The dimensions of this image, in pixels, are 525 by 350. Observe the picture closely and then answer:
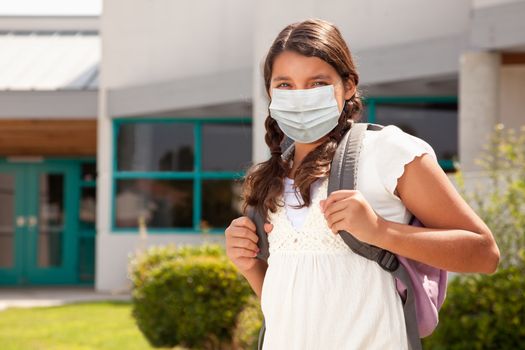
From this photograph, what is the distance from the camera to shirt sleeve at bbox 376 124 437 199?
8.23ft

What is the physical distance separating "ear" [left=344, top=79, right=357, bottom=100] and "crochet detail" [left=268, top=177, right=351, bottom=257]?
25 centimetres

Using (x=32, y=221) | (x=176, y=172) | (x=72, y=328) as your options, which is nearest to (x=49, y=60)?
(x=32, y=221)

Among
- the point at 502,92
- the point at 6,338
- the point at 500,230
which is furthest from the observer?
the point at 502,92

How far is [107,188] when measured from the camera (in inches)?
707

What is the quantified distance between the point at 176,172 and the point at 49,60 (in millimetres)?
4096

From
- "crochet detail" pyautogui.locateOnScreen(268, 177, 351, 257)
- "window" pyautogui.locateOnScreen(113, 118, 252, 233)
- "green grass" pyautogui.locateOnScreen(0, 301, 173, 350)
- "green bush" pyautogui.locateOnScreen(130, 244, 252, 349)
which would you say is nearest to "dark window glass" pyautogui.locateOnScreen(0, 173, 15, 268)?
"window" pyautogui.locateOnScreen(113, 118, 252, 233)

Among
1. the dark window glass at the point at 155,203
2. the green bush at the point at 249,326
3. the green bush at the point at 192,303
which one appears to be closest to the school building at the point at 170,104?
the dark window glass at the point at 155,203

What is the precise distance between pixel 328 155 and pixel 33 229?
1955 centimetres

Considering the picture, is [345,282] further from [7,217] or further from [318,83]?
[7,217]

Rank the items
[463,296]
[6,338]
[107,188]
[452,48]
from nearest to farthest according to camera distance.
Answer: [463,296] < [6,338] < [452,48] < [107,188]

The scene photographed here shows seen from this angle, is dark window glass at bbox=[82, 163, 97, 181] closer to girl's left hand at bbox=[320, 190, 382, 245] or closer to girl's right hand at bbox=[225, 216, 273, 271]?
girl's right hand at bbox=[225, 216, 273, 271]

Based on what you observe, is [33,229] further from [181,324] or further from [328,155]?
[328,155]

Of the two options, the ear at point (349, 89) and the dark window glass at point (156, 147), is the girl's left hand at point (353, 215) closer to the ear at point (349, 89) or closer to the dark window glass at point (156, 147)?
the ear at point (349, 89)

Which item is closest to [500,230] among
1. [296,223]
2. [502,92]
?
[296,223]
